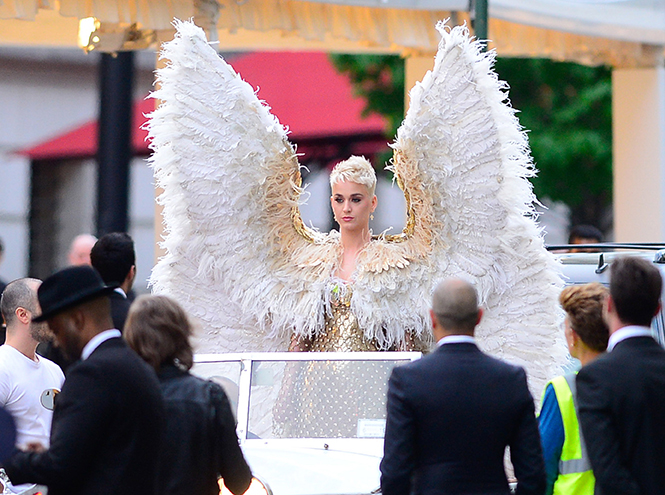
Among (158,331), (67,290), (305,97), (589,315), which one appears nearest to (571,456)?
(589,315)

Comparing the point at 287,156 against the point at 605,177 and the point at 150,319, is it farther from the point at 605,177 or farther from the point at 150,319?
the point at 605,177

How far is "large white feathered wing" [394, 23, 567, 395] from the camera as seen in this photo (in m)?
4.75

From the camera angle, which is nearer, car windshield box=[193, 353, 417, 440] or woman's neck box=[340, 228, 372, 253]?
car windshield box=[193, 353, 417, 440]

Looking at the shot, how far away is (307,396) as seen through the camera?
423 cm

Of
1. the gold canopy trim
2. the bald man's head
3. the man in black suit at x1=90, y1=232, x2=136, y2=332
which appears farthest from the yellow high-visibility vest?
the gold canopy trim

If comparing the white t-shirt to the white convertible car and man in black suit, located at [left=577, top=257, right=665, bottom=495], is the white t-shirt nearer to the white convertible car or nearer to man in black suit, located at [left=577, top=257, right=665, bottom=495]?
the white convertible car

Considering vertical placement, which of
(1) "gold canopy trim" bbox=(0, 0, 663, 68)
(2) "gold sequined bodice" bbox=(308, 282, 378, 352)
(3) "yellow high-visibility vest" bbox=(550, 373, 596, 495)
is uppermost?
(1) "gold canopy trim" bbox=(0, 0, 663, 68)

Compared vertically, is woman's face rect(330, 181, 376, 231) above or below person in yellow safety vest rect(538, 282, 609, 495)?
above

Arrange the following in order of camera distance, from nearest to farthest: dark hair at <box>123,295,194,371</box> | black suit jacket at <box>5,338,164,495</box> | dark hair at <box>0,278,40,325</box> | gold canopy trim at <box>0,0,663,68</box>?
black suit jacket at <box>5,338,164,495</box>
dark hair at <box>123,295,194,371</box>
dark hair at <box>0,278,40,325</box>
gold canopy trim at <box>0,0,663,68</box>

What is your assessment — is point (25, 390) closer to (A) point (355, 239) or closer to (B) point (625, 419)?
(A) point (355, 239)

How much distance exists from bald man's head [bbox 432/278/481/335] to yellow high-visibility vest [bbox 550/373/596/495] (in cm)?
56

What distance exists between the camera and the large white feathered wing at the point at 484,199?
4754 millimetres

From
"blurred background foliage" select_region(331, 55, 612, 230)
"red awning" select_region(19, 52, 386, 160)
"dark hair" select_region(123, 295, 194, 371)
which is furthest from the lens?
"red awning" select_region(19, 52, 386, 160)

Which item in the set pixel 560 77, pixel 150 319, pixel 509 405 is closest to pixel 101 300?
pixel 150 319
